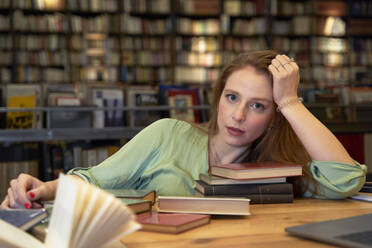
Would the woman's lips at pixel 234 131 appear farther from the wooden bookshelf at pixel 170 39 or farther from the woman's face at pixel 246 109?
the wooden bookshelf at pixel 170 39

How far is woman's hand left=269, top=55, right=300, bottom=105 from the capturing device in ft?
4.17

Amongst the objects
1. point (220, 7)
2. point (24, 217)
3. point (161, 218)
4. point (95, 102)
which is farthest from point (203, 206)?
point (220, 7)

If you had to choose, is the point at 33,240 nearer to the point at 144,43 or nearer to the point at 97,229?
the point at 97,229

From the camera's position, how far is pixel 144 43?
6.30 metres

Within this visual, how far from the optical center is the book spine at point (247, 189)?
101cm

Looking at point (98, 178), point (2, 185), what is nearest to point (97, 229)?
point (98, 178)

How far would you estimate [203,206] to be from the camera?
86cm

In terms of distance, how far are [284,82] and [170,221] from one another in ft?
2.14

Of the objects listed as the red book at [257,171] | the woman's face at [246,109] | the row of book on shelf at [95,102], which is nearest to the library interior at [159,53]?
the row of book on shelf at [95,102]

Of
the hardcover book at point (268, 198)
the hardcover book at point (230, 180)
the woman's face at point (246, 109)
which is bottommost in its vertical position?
the hardcover book at point (268, 198)

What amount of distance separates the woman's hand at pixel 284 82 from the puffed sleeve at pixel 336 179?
7.9 inches

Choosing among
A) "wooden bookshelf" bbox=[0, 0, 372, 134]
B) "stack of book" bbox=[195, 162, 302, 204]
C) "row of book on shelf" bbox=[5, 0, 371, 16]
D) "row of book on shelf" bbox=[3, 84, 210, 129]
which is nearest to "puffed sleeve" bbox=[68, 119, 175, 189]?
"stack of book" bbox=[195, 162, 302, 204]

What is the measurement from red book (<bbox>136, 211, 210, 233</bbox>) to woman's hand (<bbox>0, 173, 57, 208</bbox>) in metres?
0.26

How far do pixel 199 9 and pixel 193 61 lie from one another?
73 centimetres
